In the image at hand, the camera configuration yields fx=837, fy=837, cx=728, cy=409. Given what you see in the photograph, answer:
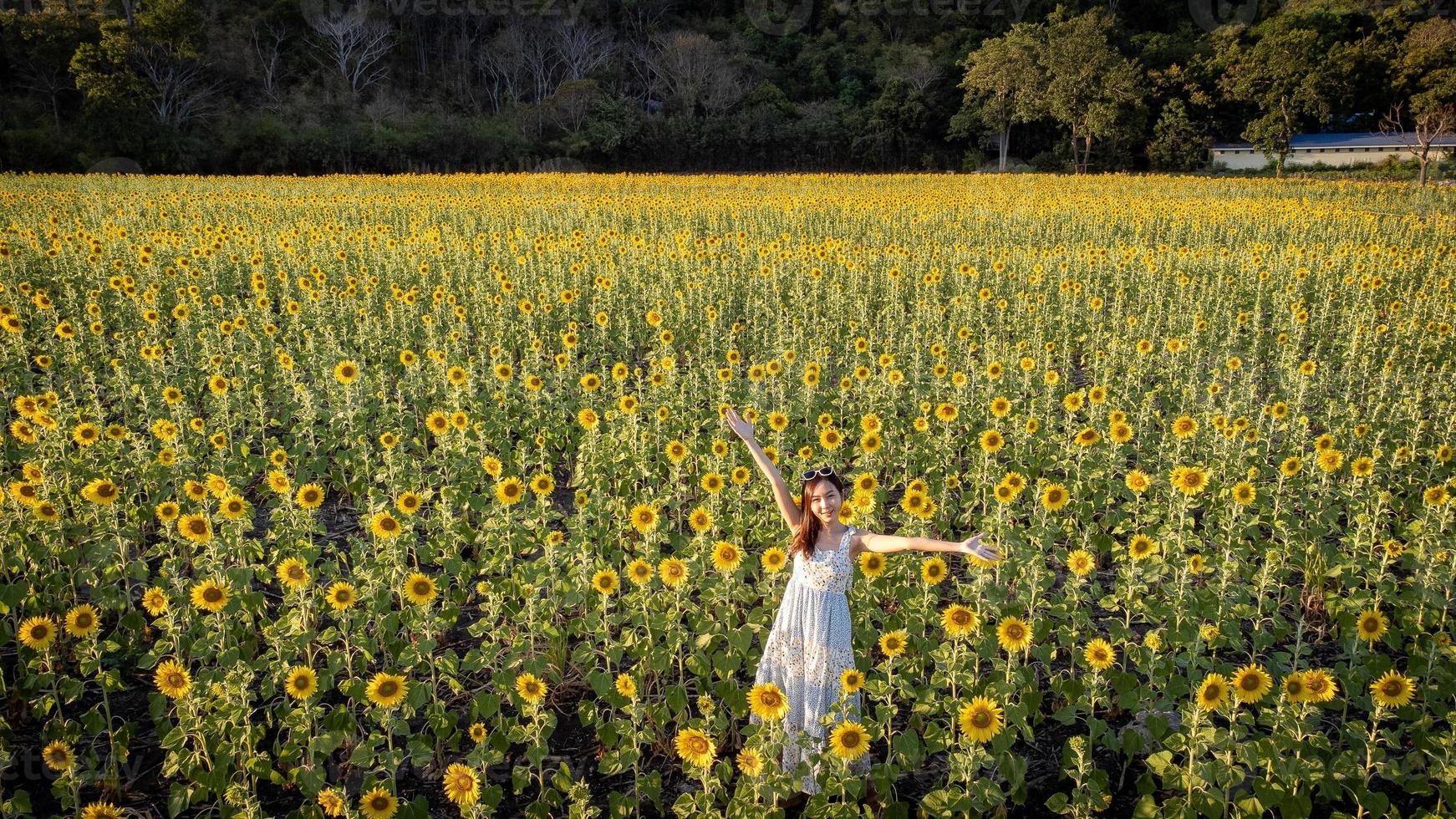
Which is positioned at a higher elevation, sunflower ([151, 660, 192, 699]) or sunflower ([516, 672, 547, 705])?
sunflower ([516, 672, 547, 705])

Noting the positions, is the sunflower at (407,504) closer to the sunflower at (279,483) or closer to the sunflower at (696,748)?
the sunflower at (279,483)

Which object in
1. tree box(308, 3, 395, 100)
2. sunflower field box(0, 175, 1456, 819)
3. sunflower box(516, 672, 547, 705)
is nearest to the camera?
sunflower box(516, 672, 547, 705)

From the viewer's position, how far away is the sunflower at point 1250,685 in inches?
115

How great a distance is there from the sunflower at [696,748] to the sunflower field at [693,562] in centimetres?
1

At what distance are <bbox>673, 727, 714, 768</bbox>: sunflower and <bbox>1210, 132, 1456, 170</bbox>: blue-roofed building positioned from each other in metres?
51.8

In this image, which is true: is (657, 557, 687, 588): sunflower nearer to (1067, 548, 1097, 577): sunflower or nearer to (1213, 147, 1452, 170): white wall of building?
(1067, 548, 1097, 577): sunflower

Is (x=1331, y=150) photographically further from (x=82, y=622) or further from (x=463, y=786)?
(x=82, y=622)

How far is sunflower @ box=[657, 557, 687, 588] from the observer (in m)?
3.57

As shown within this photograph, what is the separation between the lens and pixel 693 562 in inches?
156

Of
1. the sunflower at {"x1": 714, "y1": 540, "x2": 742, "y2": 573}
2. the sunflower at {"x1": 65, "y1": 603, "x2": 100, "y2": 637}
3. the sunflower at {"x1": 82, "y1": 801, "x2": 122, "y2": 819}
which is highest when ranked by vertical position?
the sunflower at {"x1": 714, "y1": 540, "x2": 742, "y2": 573}

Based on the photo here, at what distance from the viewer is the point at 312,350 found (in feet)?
25.6

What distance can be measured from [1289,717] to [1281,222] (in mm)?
18688

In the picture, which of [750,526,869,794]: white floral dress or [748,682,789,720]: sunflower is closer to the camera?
[748,682,789,720]: sunflower

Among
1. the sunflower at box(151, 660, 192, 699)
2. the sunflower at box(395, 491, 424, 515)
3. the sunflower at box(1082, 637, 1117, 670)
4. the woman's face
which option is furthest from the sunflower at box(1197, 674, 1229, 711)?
the sunflower at box(151, 660, 192, 699)
